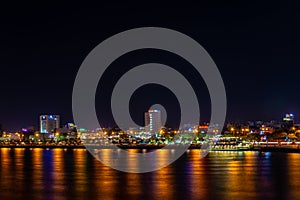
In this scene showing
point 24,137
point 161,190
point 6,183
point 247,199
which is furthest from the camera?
point 24,137

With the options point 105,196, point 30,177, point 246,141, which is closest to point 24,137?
point 246,141

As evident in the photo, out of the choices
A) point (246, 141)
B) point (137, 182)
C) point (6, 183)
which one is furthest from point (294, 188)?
point (246, 141)

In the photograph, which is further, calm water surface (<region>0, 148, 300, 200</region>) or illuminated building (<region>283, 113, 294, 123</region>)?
illuminated building (<region>283, 113, 294, 123</region>)

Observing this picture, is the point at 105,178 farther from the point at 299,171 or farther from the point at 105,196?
the point at 299,171

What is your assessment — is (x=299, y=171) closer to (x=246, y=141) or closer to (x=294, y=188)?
(x=294, y=188)

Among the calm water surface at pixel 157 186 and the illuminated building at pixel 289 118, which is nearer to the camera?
the calm water surface at pixel 157 186

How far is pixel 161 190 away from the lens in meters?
17.4

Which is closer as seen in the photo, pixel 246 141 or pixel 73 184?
pixel 73 184

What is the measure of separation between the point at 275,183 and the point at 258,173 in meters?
4.26

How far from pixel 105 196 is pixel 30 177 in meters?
8.24

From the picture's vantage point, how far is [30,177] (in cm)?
2328

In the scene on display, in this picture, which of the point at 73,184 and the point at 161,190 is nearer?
the point at 161,190

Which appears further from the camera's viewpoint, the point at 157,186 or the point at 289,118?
the point at 289,118

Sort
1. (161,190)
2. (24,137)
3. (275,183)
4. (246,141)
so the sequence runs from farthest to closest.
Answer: (24,137), (246,141), (275,183), (161,190)
